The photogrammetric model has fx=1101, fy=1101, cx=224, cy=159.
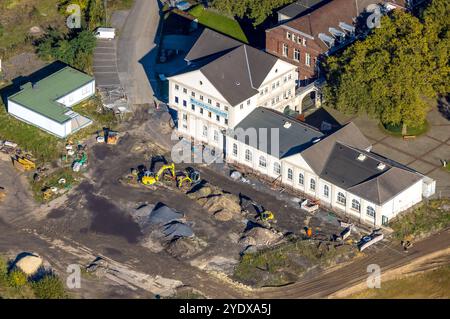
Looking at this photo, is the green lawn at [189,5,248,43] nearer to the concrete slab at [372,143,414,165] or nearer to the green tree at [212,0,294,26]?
the green tree at [212,0,294,26]

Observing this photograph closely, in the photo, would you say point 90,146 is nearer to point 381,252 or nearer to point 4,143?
point 4,143

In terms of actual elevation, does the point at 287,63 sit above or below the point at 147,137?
above

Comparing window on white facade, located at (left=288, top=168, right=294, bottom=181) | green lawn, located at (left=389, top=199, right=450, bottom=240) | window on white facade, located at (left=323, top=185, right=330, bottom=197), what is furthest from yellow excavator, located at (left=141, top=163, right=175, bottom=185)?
green lawn, located at (left=389, top=199, right=450, bottom=240)

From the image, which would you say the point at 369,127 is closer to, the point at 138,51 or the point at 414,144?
the point at 414,144

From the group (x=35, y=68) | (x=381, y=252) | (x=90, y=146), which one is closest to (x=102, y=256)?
(x=90, y=146)

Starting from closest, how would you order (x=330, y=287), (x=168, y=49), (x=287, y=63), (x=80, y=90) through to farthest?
(x=330, y=287), (x=287, y=63), (x=80, y=90), (x=168, y=49)

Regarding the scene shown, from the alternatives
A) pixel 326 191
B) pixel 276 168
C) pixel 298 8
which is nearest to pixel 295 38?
pixel 298 8
